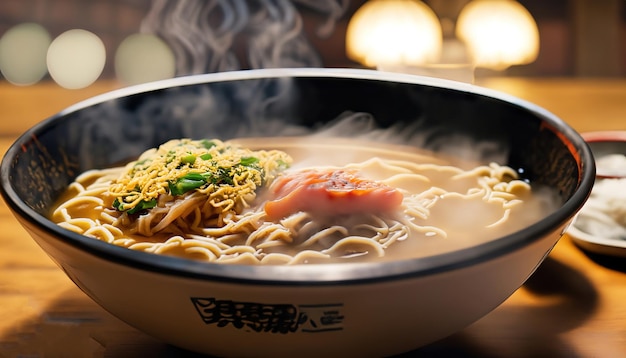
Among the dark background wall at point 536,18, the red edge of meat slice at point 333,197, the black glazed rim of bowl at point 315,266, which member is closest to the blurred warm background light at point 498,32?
the dark background wall at point 536,18

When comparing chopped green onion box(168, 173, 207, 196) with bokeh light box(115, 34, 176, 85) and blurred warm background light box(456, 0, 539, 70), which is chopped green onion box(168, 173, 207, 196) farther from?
bokeh light box(115, 34, 176, 85)

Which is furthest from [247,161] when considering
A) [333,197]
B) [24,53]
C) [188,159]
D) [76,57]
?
[24,53]

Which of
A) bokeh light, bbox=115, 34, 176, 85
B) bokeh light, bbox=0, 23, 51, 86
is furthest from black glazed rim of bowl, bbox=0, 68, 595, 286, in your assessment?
bokeh light, bbox=0, 23, 51, 86

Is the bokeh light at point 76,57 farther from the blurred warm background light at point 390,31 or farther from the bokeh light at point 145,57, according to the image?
the blurred warm background light at point 390,31

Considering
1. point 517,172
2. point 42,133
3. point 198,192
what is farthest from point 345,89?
point 42,133

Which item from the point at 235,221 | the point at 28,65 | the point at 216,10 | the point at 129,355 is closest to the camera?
the point at 129,355

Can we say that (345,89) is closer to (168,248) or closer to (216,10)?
(168,248)

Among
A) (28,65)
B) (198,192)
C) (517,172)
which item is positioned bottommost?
(28,65)

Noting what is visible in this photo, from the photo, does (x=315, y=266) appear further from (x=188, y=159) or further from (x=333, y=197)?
(x=188, y=159)
